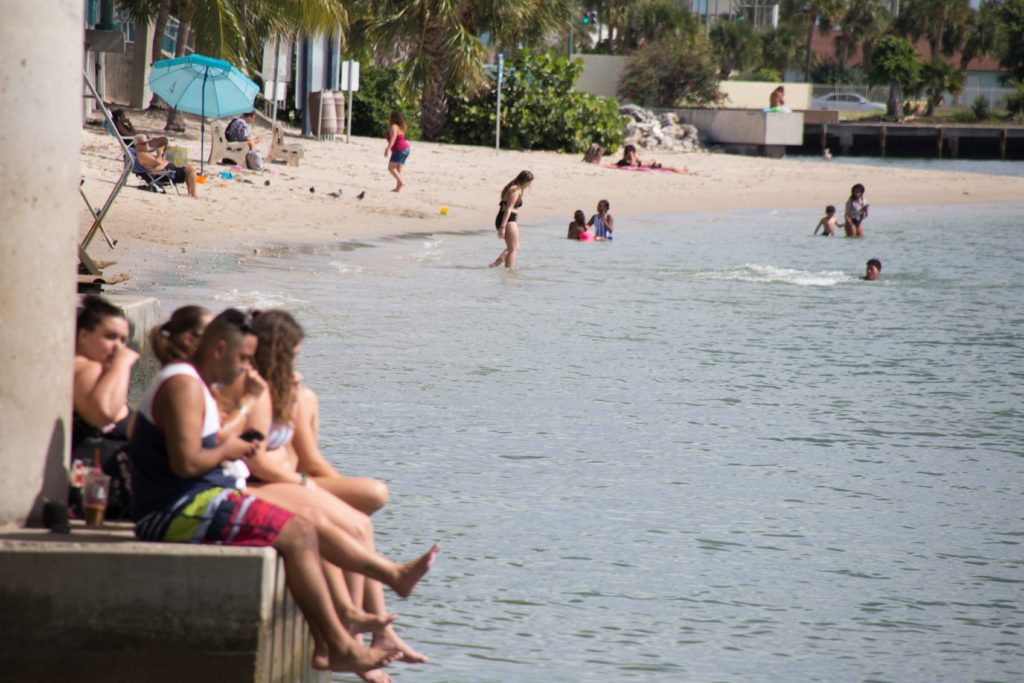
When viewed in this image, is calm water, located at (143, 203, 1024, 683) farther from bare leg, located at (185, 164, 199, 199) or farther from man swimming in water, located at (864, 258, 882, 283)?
bare leg, located at (185, 164, 199, 199)

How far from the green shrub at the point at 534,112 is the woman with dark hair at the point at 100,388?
30.5m

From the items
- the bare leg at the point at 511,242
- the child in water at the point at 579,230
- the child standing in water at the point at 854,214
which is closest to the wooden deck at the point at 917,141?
the child standing in water at the point at 854,214

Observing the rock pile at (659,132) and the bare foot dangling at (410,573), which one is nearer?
the bare foot dangling at (410,573)

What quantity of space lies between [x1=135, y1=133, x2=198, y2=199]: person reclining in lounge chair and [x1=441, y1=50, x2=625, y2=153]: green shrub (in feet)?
49.7

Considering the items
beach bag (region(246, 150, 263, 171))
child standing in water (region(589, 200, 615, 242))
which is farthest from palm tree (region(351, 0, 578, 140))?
child standing in water (region(589, 200, 615, 242))

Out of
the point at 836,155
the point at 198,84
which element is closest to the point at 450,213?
the point at 198,84

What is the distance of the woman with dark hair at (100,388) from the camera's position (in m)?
4.70

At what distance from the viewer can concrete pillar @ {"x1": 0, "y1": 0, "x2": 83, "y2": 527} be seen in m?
4.18

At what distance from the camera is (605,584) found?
6.16 meters

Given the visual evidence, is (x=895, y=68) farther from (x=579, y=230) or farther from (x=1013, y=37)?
(x=579, y=230)

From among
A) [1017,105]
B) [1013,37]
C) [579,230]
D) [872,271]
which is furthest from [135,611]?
[1013,37]

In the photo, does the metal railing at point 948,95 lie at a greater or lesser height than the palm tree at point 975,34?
lesser

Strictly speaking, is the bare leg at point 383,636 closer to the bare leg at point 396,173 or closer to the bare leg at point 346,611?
the bare leg at point 346,611

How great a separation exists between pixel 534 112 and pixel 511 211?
1916 cm
